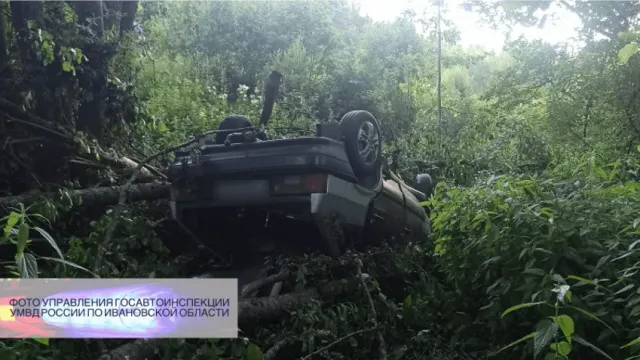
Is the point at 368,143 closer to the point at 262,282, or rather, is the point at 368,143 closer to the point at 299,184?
the point at 299,184

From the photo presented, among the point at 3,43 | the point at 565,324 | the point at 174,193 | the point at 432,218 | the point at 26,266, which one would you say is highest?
the point at 3,43

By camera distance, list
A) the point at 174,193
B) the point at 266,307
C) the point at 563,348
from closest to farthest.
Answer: the point at 563,348, the point at 266,307, the point at 174,193

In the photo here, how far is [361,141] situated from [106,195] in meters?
1.90

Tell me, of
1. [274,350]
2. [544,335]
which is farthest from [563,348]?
[274,350]

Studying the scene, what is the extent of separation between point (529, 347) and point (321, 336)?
105 cm

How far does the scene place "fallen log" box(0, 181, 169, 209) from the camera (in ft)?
13.8

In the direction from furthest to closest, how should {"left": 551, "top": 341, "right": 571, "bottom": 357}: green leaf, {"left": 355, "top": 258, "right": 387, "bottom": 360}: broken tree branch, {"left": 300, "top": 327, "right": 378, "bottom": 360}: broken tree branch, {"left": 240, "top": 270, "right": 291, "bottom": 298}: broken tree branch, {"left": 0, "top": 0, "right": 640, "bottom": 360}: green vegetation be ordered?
{"left": 240, "top": 270, "right": 291, "bottom": 298}: broken tree branch, {"left": 355, "top": 258, "right": 387, "bottom": 360}: broken tree branch, {"left": 300, "top": 327, "right": 378, "bottom": 360}: broken tree branch, {"left": 0, "top": 0, "right": 640, "bottom": 360}: green vegetation, {"left": 551, "top": 341, "right": 571, "bottom": 357}: green leaf

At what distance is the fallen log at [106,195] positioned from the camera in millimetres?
4207

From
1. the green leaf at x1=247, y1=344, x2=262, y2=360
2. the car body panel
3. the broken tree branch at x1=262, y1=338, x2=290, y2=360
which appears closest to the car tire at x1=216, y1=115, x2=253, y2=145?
the car body panel

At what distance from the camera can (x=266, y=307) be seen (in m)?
3.69

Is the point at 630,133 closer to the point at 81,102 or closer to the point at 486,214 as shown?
the point at 486,214

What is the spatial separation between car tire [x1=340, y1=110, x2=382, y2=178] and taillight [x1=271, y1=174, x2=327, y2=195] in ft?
1.35

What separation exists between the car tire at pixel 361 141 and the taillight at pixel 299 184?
0.41m

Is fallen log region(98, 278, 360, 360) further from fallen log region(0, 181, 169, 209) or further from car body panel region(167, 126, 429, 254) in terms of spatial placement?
fallen log region(0, 181, 169, 209)
